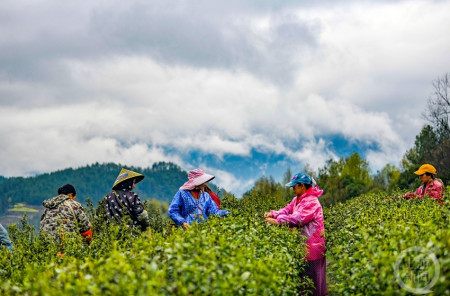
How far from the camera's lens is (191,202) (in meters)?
7.82

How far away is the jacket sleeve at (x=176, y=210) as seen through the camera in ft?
25.3

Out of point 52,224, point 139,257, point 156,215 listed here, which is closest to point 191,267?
point 139,257

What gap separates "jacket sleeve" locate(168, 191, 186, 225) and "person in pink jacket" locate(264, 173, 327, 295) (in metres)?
1.56

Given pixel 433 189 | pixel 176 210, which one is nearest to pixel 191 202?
pixel 176 210

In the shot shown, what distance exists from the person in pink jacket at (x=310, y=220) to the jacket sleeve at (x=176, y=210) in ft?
5.10

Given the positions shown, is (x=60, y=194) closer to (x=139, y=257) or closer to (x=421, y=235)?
(x=139, y=257)

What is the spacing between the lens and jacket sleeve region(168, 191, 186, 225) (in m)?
7.72

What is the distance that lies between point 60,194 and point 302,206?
4234mm

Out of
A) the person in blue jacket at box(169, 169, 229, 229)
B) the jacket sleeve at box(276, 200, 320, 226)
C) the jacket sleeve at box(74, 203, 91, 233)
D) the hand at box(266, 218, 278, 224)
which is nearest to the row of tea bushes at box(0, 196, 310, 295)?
the hand at box(266, 218, 278, 224)

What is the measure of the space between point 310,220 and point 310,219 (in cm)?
4

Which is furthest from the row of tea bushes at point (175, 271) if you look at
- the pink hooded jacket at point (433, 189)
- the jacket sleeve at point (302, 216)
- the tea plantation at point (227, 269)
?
the pink hooded jacket at point (433, 189)

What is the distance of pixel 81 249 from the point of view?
21.8 feet

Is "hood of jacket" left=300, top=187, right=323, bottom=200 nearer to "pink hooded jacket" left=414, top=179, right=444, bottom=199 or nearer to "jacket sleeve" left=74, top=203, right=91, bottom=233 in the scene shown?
"pink hooded jacket" left=414, top=179, right=444, bottom=199

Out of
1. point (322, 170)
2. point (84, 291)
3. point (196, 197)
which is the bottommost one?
point (84, 291)
